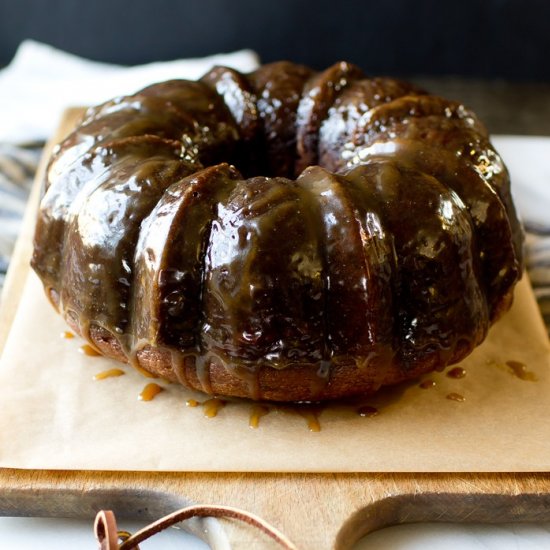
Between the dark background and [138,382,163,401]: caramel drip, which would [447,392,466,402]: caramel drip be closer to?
[138,382,163,401]: caramel drip

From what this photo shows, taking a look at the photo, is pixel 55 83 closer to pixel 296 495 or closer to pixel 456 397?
pixel 456 397

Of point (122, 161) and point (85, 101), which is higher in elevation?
point (122, 161)

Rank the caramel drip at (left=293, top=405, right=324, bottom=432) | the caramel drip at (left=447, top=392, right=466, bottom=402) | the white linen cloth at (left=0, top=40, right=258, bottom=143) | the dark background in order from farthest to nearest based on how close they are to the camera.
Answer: the dark background < the white linen cloth at (left=0, top=40, right=258, bottom=143) < the caramel drip at (left=447, top=392, right=466, bottom=402) < the caramel drip at (left=293, top=405, right=324, bottom=432)

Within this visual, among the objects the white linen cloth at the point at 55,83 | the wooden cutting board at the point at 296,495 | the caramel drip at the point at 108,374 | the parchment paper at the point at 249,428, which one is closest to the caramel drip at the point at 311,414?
the parchment paper at the point at 249,428

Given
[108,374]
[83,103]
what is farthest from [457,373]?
[83,103]

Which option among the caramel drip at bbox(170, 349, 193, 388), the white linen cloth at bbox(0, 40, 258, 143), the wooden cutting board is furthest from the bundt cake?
the white linen cloth at bbox(0, 40, 258, 143)

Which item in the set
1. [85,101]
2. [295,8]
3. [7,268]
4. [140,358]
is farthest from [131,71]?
[140,358]

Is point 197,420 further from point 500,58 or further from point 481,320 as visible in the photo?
point 500,58
